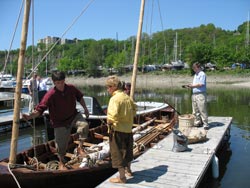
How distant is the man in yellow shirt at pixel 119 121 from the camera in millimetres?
6082

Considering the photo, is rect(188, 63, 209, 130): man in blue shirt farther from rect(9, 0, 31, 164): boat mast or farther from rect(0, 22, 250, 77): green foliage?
rect(0, 22, 250, 77): green foliage

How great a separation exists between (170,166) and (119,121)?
225 cm

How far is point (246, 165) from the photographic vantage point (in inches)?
412

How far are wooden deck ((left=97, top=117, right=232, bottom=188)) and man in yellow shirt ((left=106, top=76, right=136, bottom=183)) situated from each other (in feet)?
2.15

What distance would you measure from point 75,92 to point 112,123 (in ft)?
5.31

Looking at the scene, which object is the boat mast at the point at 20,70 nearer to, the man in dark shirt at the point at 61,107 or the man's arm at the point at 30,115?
the man's arm at the point at 30,115

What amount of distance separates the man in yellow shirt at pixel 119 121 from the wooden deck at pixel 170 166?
0.65 metres

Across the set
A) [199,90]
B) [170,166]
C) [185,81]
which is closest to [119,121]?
[170,166]

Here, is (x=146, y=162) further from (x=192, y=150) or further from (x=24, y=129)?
(x=24, y=129)

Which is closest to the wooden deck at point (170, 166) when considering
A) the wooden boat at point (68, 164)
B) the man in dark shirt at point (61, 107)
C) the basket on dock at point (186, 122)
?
the wooden boat at point (68, 164)

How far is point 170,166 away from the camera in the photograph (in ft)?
25.3

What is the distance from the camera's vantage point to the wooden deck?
22.0 ft

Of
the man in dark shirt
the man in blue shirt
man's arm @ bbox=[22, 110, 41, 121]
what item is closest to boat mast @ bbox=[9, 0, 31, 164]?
man's arm @ bbox=[22, 110, 41, 121]

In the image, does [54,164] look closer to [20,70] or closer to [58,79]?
[58,79]
